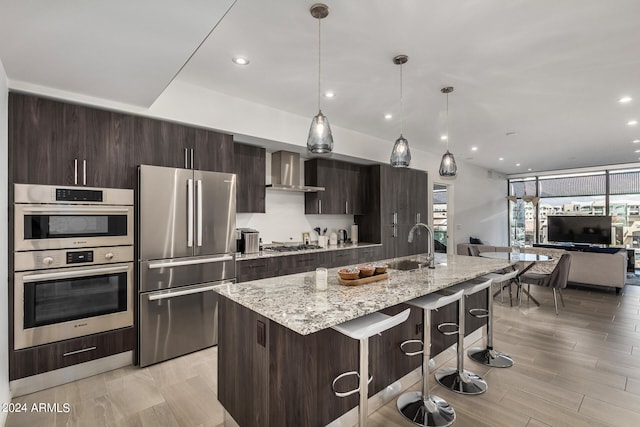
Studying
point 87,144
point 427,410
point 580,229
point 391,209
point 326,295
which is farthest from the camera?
point 580,229

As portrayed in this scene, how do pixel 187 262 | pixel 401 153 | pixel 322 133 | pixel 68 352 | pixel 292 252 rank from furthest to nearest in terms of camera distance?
pixel 292 252 → pixel 187 262 → pixel 401 153 → pixel 68 352 → pixel 322 133

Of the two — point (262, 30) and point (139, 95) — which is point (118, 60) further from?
point (262, 30)

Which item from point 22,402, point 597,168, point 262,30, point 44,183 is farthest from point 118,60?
point 597,168

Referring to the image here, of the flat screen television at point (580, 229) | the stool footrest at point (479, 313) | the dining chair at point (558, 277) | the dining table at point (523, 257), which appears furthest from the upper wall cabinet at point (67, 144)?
the flat screen television at point (580, 229)

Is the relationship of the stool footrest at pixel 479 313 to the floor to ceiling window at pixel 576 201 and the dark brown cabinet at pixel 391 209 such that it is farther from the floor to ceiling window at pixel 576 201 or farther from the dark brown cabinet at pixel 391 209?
the floor to ceiling window at pixel 576 201

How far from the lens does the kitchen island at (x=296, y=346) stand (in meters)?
1.59

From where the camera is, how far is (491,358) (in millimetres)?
2955

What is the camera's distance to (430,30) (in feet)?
7.47

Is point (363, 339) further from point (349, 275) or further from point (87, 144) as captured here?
point (87, 144)

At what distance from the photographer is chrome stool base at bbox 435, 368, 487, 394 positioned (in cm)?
245

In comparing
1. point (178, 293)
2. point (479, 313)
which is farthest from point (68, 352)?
point (479, 313)

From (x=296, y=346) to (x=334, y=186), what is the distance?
3559mm

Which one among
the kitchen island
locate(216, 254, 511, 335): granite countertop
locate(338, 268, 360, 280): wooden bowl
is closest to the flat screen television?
locate(216, 254, 511, 335): granite countertop

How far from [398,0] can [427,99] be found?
1806 mm
